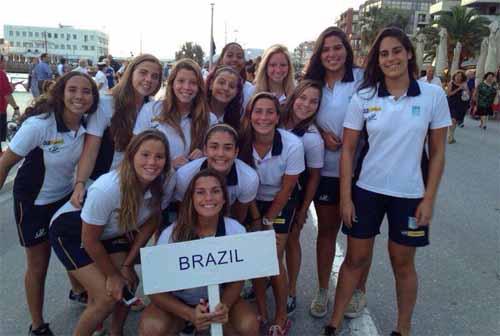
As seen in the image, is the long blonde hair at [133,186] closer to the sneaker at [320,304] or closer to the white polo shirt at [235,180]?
the white polo shirt at [235,180]

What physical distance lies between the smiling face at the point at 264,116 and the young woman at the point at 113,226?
684mm

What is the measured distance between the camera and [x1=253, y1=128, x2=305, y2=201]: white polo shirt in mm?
3023

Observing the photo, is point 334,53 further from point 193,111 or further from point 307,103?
point 193,111

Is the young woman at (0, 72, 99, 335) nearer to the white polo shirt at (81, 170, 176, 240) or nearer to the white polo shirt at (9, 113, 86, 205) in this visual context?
the white polo shirt at (9, 113, 86, 205)

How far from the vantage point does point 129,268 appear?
9.50 feet

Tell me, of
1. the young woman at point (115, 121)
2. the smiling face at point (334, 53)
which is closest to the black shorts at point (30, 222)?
the young woman at point (115, 121)

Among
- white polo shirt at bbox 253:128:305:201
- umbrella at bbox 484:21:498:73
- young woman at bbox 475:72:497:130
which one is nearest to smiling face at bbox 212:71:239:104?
white polo shirt at bbox 253:128:305:201

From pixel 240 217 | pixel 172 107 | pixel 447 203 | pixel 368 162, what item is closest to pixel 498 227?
pixel 447 203

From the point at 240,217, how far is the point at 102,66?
15.5m

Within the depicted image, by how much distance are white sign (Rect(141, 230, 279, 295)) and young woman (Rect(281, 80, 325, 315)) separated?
0.70 metres

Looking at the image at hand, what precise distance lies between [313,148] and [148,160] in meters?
1.22

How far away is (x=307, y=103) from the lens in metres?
3.17

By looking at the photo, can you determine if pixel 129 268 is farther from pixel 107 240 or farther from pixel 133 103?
pixel 133 103

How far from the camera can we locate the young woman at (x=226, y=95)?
12.0 ft
